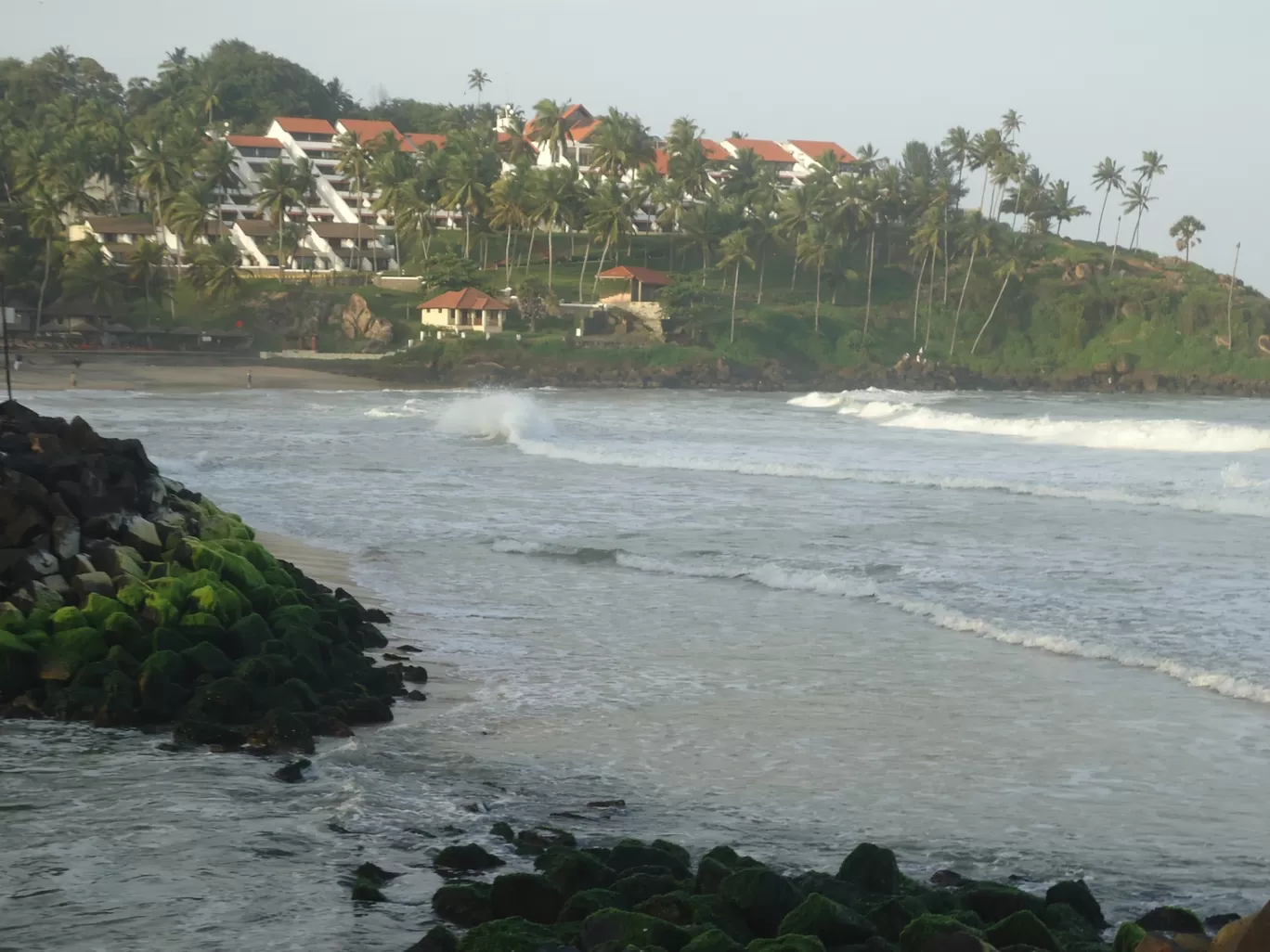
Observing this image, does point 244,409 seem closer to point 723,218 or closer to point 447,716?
point 447,716

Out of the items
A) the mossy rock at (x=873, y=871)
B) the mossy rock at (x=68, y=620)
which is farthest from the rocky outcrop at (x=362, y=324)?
the mossy rock at (x=873, y=871)

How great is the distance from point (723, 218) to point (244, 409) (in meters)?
55.6

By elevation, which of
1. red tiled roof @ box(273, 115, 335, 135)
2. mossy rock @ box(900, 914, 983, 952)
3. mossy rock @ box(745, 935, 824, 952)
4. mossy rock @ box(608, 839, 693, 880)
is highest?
red tiled roof @ box(273, 115, 335, 135)

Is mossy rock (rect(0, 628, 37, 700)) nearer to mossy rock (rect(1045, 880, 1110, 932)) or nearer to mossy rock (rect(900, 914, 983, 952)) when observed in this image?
mossy rock (rect(900, 914, 983, 952))

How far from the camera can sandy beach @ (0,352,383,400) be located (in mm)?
60469

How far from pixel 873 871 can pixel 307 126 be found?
352 feet

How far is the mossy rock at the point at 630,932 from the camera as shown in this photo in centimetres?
535

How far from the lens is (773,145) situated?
126 metres

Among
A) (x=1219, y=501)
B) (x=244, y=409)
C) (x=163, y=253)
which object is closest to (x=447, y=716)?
(x=1219, y=501)

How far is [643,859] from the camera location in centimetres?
641

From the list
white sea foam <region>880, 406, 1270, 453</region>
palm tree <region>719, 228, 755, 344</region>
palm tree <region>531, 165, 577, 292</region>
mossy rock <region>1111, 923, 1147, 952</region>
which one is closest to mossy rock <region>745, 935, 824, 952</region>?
mossy rock <region>1111, 923, 1147, 952</region>

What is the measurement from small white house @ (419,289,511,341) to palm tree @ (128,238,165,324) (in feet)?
50.4

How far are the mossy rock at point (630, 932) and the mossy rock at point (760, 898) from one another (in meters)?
0.41

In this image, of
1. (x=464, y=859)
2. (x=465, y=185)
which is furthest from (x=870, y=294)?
(x=464, y=859)
